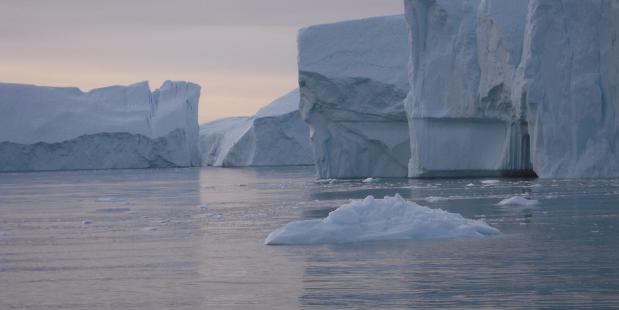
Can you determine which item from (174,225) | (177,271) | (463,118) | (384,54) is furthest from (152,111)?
(177,271)

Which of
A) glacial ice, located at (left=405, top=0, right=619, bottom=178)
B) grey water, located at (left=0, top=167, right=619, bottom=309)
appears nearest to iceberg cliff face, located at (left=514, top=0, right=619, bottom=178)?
glacial ice, located at (left=405, top=0, right=619, bottom=178)

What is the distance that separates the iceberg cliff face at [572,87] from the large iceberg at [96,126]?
31.7 metres

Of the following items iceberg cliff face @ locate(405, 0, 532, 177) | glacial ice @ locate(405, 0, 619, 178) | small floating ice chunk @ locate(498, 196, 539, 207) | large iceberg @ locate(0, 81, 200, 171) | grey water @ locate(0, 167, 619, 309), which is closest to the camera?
grey water @ locate(0, 167, 619, 309)

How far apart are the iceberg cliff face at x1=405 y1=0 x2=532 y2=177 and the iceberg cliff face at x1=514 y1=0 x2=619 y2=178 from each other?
3.67 ft

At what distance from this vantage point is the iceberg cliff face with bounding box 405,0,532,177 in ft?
77.9

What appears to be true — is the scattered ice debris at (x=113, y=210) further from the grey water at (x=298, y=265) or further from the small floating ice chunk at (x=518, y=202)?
the small floating ice chunk at (x=518, y=202)

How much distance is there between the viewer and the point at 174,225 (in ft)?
40.2

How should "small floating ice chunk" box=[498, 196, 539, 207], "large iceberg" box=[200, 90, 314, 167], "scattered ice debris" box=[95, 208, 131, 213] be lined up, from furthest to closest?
"large iceberg" box=[200, 90, 314, 167], "scattered ice debris" box=[95, 208, 131, 213], "small floating ice chunk" box=[498, 196, 539, 207]

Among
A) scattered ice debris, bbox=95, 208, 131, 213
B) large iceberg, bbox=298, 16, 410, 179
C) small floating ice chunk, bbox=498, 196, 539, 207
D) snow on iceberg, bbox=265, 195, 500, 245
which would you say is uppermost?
large iceberg, bbox=298, 16, 410, 179

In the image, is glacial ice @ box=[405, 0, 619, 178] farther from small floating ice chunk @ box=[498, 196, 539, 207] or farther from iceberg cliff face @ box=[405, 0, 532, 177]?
small floating ice chunk @ box=[498, 196, 539, 207]

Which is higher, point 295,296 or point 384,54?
point 384,54

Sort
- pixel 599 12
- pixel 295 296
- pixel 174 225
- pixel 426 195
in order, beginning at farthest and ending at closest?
pixel 599 12, pixel 426 195, pixel 174 225, pixel 295 296

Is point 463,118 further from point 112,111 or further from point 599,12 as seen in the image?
point 112,111

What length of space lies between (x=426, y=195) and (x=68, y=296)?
11365 mm
